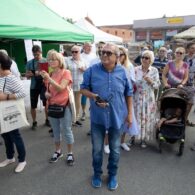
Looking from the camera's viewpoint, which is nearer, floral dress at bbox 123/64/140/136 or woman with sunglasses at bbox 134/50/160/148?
floral dress at bbox 123/64/140/136

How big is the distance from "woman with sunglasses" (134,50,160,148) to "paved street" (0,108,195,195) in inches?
15.1

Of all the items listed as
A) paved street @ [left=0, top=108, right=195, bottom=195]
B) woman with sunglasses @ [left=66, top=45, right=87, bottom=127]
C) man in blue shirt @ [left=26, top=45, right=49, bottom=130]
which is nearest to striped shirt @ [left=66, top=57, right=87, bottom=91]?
woman with sunglasses @ [left=66, top=45, right=87, bottom=127]

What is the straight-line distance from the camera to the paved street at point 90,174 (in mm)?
3006

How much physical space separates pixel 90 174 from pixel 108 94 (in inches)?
52.5

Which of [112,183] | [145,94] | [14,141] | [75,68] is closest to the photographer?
[112,183]

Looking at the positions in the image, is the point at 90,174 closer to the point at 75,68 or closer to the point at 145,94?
the point at 145,94

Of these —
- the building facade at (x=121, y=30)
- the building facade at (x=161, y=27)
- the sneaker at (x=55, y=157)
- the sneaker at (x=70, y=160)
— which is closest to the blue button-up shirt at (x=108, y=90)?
the sneaker at (x=70, y=160)

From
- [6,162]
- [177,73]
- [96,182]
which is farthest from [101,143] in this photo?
[177,73]

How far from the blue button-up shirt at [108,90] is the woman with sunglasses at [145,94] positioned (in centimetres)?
120

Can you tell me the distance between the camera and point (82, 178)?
3264 millimetres

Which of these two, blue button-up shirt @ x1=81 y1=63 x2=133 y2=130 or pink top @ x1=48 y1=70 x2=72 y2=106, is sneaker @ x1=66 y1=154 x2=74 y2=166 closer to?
pink top @ x1=48 y1=70 x2=72 y2=106

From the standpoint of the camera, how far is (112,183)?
3.04 m

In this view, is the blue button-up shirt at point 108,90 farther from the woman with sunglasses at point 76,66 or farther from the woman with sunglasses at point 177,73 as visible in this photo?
the woman with sunglasses at point 76,66

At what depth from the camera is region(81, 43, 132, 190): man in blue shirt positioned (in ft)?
8.72
